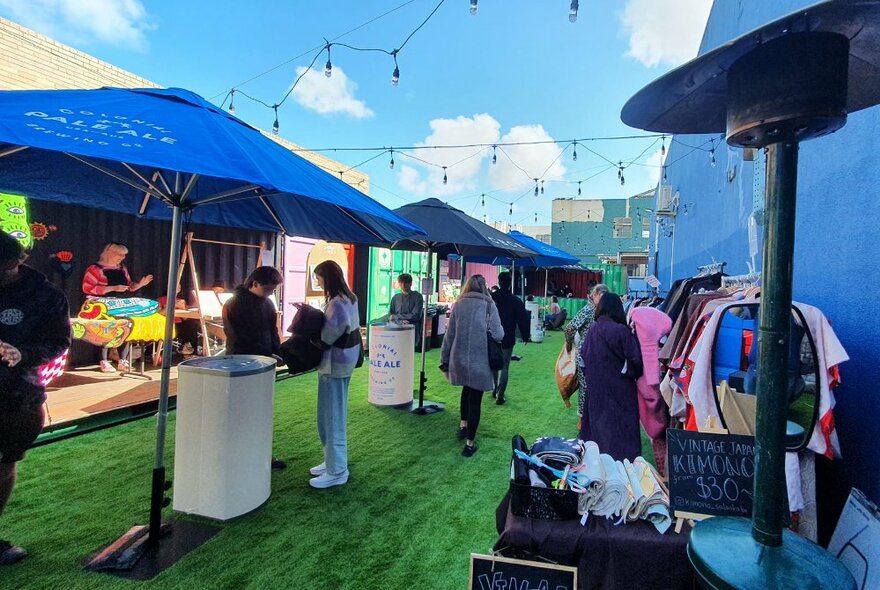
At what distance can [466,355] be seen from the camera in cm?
440

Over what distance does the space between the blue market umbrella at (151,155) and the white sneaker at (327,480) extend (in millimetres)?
1073

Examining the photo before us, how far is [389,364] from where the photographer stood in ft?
Answer: 18.8

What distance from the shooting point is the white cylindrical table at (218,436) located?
2.86m

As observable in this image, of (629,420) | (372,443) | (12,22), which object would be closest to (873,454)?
(629,420)

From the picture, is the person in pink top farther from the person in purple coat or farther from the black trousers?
the person in purple coat

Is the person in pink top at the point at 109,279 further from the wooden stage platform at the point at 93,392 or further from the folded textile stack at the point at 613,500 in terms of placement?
the folded textile stack at the point at 613,500

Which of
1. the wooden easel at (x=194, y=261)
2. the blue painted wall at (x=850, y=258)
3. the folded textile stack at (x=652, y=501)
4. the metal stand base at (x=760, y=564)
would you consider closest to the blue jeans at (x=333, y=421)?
the folded textile stack at (x=652, y=501)

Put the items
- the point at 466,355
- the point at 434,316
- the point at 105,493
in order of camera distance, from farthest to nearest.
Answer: the point at 434,316, the point at 466,355, the point at 105,493

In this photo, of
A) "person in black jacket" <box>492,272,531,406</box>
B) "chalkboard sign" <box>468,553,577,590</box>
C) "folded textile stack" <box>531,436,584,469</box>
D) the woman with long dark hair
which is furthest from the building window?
"chalkboard sign" <box>468,553,577,590</box>

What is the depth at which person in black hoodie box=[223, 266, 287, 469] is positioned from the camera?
12.4 ft

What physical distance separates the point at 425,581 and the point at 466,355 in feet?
7.14

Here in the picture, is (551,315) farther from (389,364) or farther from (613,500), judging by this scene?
(613,500)

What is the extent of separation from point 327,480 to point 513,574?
2147 mm

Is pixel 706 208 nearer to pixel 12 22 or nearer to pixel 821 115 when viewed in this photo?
pixel 821 115
